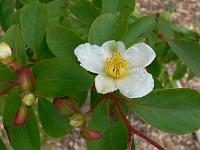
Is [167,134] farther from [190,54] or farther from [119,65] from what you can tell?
[119,65]

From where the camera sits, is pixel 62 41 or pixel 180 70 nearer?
pixel 62 41

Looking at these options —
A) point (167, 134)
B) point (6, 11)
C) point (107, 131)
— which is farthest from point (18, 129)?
point (167, 134)

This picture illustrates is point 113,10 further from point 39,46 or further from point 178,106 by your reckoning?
point 178,106

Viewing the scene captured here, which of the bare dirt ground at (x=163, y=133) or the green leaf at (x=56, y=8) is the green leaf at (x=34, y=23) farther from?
the bare dirt ground at (x=163, y=133)

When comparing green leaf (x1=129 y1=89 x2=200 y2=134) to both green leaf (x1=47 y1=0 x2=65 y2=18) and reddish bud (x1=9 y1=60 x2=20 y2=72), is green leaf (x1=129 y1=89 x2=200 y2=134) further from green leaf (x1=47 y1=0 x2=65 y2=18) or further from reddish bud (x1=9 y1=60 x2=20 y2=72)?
green leaf (x1=47 y1=0 x2=65 y2=18)

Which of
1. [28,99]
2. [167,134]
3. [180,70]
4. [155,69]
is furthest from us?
[167,134]

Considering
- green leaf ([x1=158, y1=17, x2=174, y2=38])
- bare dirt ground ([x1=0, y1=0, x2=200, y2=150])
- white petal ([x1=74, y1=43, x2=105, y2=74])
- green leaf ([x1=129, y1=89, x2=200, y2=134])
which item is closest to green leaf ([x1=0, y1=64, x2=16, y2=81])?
white petal ([x1=74, y1=43, x2=105, y2=74])
